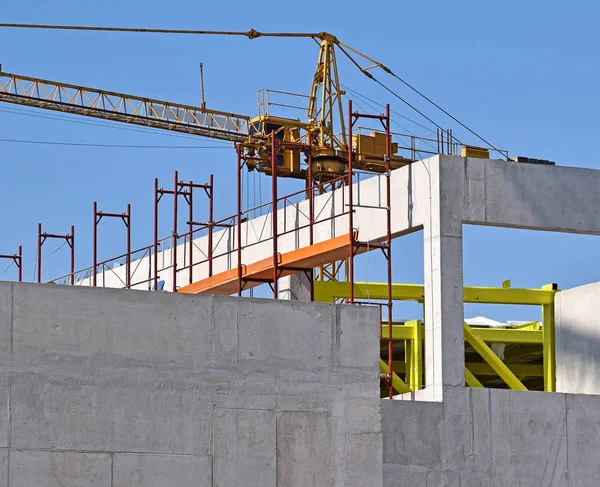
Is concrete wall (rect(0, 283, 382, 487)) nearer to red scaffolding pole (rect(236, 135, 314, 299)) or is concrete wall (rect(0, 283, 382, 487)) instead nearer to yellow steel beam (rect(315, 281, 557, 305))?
red scaffolding pole (rect(236, 135, 314, 299))

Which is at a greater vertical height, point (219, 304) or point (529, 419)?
point (219, 304)

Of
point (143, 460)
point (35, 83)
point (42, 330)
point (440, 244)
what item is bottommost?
point (143, 460)

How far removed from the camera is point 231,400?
21.7 meters

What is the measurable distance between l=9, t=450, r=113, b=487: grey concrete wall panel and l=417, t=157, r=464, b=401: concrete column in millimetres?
7548

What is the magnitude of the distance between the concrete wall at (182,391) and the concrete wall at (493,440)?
7.90ft

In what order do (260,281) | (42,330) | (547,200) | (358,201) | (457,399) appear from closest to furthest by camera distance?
Result: (42,330) < (457,399) < (547,200) < (358,201) < (260,281)

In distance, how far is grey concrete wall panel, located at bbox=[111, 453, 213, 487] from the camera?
2072 centimetres

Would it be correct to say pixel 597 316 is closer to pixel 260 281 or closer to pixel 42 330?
pixel 260 281

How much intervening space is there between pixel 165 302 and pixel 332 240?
800cm

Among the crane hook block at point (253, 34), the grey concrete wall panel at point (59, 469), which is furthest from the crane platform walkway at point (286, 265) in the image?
the crane hook block at point (253, 34)

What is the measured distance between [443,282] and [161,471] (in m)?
7.73

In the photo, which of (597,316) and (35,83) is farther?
(35,83)

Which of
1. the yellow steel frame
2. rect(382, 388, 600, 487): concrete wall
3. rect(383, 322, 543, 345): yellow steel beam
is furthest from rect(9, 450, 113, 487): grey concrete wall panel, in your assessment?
rect(383, 322, 543, 345): yellow steel beam

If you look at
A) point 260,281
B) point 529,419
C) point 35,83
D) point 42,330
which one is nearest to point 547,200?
point 529,419
